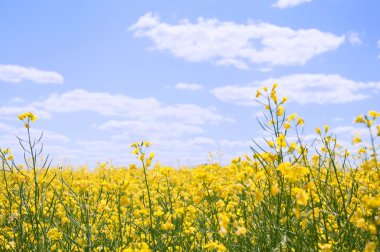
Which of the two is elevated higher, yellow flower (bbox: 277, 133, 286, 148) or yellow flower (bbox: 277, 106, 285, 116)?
yellow flower (bbox: 277, 106, 285, 116)

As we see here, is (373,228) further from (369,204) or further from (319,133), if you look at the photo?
(319,133)

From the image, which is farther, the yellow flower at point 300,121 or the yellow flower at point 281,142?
the yellow flower at point 300,121

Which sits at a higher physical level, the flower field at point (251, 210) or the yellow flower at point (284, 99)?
the yellow flower at point (284, 99)

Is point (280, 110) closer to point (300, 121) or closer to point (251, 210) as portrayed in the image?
point (300, 121)

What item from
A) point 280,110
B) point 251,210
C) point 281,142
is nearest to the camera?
point 281,142

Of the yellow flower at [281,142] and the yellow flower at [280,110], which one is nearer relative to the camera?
the yellow flower at [281,142]

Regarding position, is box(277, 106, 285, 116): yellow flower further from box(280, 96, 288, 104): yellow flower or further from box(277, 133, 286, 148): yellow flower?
box(277, 133, 286, 148): yellow flower

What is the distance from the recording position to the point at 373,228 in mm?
1821

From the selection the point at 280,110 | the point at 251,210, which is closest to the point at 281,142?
the point at 280,110

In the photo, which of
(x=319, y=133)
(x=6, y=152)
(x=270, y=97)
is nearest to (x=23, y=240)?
(x=6, y=152)

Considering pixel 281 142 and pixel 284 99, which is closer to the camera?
pixel 281 142

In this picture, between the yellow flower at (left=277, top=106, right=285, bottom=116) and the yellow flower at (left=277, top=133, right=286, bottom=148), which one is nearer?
the yellow flower at (left=277, top=133, right=286, bottom=148)

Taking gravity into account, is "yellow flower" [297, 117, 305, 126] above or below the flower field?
above

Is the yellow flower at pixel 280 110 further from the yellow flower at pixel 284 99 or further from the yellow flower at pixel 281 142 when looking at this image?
the yellow flower at pixel 281 142
